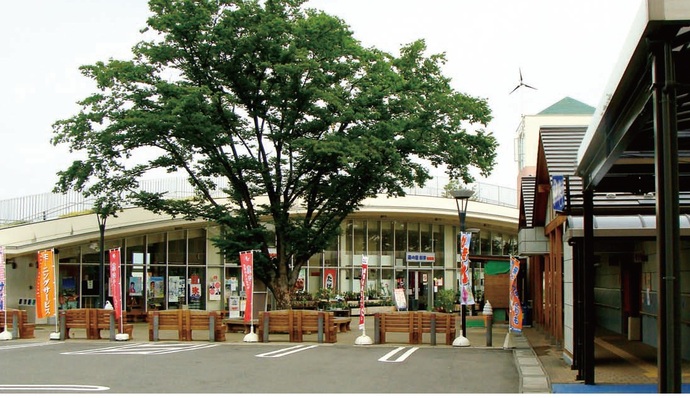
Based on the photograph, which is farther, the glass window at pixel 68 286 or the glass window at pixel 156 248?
the glass window at pixel 156 248

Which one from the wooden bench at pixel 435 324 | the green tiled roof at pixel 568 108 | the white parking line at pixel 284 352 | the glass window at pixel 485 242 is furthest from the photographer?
the green tiled roof at pixel 568 108

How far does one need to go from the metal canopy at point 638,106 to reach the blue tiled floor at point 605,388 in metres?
3.05

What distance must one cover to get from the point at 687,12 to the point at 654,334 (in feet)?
47.5

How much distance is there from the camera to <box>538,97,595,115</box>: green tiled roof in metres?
57.5

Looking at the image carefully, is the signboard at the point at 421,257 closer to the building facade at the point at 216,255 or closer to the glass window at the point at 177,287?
the building facade at the point at 216,255

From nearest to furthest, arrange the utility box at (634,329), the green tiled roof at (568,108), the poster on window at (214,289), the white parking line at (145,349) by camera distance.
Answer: the white parking line at (145,349) → the utility box at (634,329) → the poster on window at (214,289) → the green tiled roof at (568,108)

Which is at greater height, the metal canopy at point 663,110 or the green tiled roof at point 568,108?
the green tiled roof at point 568,108

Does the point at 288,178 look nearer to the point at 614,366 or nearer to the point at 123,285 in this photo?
the point at 123,285

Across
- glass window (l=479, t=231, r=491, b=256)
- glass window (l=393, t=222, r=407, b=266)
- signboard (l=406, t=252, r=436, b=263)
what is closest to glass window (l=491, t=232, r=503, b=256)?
glass window (l=479, t=231, r=491, b=256)

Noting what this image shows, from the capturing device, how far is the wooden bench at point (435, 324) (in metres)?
21.2

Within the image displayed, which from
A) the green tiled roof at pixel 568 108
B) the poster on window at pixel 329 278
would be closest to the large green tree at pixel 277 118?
the poster on window at pixel 329 278

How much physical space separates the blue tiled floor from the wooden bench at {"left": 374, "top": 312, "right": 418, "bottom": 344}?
30.2 ft

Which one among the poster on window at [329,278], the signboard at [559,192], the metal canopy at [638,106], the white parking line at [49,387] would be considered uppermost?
the metal canopy at [638,106]

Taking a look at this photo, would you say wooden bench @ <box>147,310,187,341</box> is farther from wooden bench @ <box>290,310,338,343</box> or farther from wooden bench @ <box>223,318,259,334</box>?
wooden bench @ <box>290,310,338,343</box>
